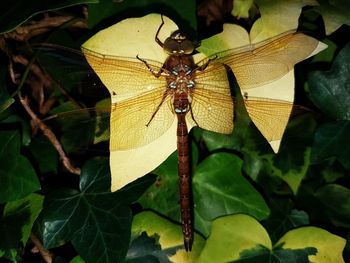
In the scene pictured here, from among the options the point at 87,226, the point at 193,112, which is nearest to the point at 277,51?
the point at 193,112

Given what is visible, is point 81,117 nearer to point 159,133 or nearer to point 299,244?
point 159,133

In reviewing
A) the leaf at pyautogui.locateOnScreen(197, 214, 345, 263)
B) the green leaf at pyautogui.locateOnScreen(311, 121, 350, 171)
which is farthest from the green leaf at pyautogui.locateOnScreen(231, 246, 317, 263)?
the green leaf at pyautogui.locateOnScreen(311, 121, 350, 171)

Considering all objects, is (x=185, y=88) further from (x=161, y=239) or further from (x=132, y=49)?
(x=161, y=239)

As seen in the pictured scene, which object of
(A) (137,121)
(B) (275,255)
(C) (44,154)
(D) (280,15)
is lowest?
(B) (275,255)

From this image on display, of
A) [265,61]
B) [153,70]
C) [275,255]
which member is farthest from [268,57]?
[275,255]

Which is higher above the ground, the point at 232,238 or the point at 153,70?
the point at 153,70

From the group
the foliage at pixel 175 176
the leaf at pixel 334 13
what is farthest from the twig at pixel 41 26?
the leaf at pixel 334 13

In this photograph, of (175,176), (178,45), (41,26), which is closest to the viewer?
(178,45)
